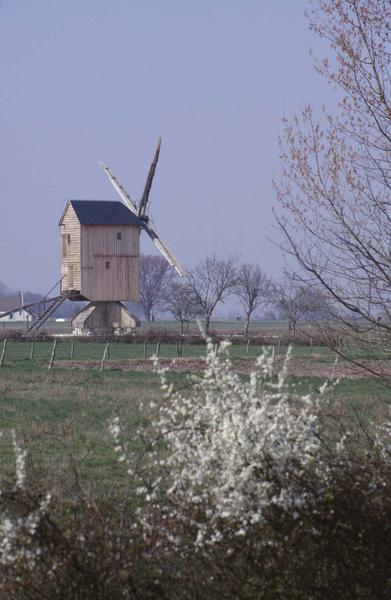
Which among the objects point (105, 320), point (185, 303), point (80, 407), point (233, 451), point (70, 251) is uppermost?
point (70, 251)

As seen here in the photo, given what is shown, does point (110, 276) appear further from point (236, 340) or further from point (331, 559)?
point (331, 559)

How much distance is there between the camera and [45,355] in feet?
140

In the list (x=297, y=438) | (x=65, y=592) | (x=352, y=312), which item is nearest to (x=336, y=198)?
(x=352, y=312)

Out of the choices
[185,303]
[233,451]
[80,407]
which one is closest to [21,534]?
[233,451]

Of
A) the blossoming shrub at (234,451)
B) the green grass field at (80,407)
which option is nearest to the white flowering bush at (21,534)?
the green grass field at (80,407)

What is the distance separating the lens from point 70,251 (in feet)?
192

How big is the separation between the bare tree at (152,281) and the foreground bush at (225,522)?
127599 mm

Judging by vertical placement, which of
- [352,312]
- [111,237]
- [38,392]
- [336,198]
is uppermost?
[111,237]

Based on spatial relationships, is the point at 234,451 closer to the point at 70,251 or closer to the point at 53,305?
the point at 53,305

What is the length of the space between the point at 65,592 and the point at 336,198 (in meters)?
4.72

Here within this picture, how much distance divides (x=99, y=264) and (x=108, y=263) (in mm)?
548

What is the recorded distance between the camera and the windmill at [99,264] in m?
57.4

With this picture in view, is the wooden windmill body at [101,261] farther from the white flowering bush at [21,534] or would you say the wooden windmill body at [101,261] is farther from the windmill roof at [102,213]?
the white flowering bush at [21,534]

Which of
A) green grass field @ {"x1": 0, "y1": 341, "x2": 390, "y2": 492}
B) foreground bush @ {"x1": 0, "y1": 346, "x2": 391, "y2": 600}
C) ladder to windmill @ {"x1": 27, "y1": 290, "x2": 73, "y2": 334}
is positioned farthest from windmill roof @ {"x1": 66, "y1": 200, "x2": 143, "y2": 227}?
foreground bush @ {"x1": 0, "y1": 346, "x2": 391, "y2": 600}
